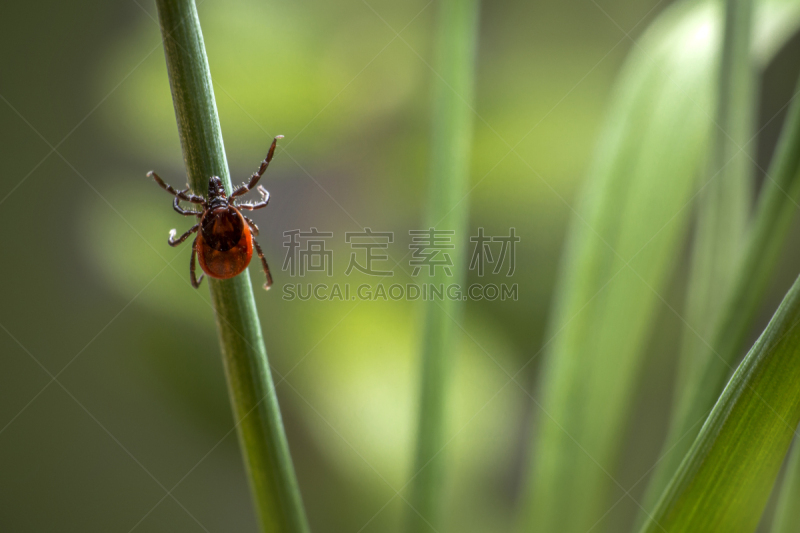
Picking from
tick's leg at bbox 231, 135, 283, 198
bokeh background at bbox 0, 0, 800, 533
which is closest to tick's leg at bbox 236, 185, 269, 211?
tick's leg at bbox 231, 135, 283, 198

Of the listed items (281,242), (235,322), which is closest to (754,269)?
(235,322)

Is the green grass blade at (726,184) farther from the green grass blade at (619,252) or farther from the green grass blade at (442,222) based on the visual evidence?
the green grass blade at (442,222)

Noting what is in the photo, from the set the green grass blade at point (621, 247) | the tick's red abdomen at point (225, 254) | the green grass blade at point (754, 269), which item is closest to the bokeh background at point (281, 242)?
the tick's red abdomen at point (225, 254)

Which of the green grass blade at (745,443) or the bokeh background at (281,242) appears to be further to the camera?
the bokeh background at (281,242)

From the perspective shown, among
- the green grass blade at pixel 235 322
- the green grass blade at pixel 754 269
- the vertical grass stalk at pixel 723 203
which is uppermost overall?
the vertical grass stalk at pixel 723 203

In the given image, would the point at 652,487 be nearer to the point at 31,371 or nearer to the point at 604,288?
Answer: the point at 604,288

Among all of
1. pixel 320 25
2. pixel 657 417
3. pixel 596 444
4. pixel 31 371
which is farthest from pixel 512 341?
pixel 31 371
